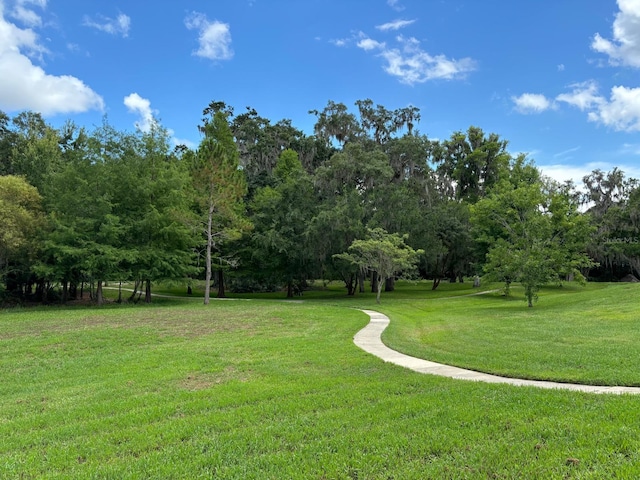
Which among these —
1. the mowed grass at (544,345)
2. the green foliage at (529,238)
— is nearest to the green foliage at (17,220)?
the mowed grass at (544,345)

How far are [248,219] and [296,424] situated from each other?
25.9m

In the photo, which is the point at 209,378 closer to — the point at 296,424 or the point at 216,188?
the point at 296,424

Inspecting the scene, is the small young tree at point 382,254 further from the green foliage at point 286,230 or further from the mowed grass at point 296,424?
the mowed grass at point 296,424

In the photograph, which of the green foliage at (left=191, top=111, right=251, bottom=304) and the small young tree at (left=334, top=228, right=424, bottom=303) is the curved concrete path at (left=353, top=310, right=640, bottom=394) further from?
the green foliage at (left=191, top=111, right=251, bottom=304)

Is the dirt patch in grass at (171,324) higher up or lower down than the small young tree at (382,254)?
lower down

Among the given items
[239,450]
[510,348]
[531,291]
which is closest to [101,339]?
[239,450]

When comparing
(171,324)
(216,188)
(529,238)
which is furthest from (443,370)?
(216,188)

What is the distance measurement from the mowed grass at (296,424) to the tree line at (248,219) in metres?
16.7

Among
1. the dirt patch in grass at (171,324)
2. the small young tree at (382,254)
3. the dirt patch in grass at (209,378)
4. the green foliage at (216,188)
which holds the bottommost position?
the dirt patch in grass at (171,324)

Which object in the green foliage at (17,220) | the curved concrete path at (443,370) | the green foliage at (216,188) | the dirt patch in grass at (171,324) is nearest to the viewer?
the curved concrete path at (443,370)

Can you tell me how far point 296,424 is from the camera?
4.34m

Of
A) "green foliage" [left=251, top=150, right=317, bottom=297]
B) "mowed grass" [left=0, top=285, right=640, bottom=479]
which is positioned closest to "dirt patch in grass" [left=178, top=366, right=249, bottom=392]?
"mowed grass" [left=0, top=285, right=640, bottom=479]

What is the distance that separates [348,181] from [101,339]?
817 inches

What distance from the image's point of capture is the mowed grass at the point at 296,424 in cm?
338
